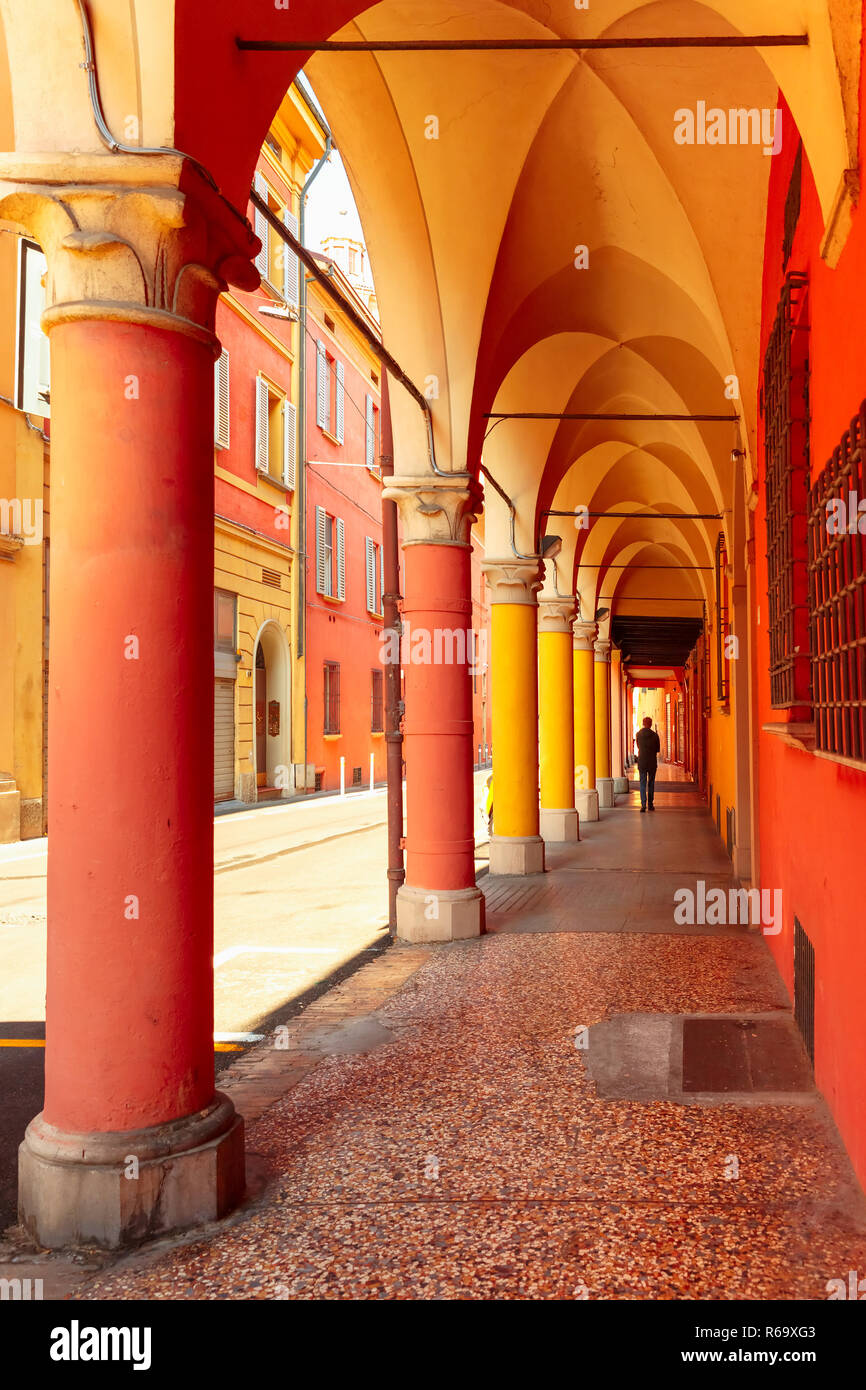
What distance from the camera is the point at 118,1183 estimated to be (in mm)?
3053

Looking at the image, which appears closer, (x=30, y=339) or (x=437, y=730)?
(x=437, y=730)

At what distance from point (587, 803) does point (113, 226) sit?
1569cm

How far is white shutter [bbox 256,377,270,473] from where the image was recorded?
21.8m

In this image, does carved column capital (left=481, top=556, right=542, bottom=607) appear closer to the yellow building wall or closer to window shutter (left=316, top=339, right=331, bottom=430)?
the yellow building wall

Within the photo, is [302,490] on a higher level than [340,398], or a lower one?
lower

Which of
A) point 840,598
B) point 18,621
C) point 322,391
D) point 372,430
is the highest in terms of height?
point 372,430

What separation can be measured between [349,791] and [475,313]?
19477 mm

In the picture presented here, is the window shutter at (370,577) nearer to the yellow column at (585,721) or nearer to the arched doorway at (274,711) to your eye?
the arched doorway at (274,711)

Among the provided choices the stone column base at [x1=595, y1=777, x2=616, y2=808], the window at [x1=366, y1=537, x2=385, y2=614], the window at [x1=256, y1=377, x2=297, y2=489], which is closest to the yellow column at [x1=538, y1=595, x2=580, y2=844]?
the stone column base at [x1=595, y1=777, x2=616, y2=808]

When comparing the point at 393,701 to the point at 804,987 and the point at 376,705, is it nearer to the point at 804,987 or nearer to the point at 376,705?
the point at 804,987

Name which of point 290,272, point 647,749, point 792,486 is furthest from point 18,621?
point 290,272

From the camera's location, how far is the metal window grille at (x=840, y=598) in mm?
3133

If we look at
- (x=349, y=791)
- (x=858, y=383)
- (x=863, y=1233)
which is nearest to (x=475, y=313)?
(x=858, y=383)
